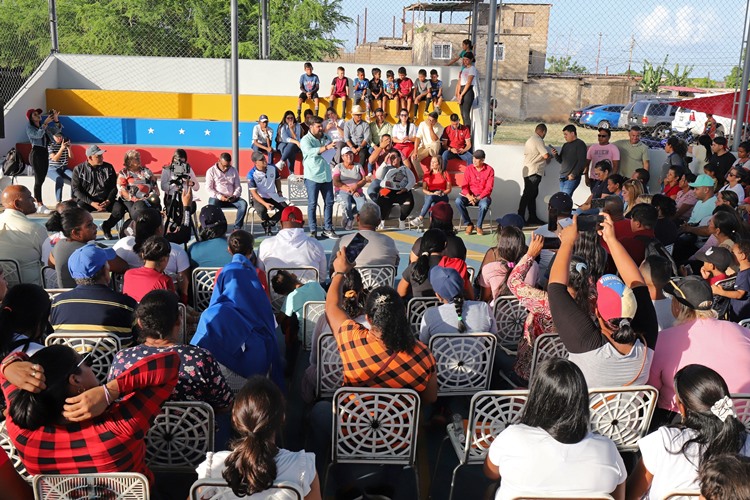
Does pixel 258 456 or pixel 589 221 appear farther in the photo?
pixel 589 221

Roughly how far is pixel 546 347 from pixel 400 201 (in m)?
6.98

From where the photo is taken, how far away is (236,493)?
2670 millimetres

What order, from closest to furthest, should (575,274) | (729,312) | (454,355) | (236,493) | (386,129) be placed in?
(236,493)
(575,274)
(454,355)
(729,312)
(386,129)

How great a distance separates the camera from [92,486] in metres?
2.96

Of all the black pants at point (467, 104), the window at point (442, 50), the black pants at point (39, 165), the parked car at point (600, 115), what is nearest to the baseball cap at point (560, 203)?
the black pants at point (467, 104)

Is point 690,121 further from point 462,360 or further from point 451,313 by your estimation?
point 462,360

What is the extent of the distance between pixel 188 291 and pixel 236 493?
3936 millimetres

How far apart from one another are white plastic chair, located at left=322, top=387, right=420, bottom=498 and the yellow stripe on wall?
12420 mm

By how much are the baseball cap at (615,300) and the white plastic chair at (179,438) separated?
86.8 inches

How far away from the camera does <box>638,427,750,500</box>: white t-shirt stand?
9.71 feet

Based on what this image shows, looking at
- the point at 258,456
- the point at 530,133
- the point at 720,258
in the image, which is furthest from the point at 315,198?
the point at 530,133

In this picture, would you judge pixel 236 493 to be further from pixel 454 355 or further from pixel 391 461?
pixel 454 355

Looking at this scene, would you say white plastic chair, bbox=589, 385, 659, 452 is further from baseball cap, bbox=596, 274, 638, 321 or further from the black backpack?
the black backpack

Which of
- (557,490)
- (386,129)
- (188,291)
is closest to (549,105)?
(386,129)
